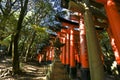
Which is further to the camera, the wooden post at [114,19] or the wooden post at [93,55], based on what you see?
the wooden post at [93,55]

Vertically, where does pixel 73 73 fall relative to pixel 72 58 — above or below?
below

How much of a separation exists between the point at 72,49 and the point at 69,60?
1017 millimetres

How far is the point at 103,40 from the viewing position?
22.0m

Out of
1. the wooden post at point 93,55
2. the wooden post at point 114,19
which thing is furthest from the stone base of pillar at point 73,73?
the wooden post at point 114,19

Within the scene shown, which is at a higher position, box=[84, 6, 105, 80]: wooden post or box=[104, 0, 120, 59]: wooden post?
box=[104, 0, 120, 59]: wooden post

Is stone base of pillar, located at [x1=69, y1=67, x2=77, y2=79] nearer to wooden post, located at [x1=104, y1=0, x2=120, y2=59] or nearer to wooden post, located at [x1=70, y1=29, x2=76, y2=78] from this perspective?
wooden post, located at [x1=70, y1=29, x2=76, y2=78]

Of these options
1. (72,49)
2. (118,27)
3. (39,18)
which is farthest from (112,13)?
(39,18)

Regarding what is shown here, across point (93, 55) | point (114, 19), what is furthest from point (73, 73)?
point (114, 19)

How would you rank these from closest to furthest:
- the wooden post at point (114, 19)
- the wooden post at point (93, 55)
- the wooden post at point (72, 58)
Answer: the wooden post at point (114, 19)
the wooden post at point (93, 55)
the wooden post at point (72, 58)

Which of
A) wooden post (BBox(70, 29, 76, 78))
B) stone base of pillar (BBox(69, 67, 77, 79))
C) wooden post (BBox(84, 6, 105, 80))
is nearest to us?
wooden post (BBox(84, 6, 105, 80))

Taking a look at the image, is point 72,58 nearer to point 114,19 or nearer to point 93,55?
point 93,55

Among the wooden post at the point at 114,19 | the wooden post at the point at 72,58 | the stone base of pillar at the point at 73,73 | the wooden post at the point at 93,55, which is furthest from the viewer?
the wooden post at the point at 72,58

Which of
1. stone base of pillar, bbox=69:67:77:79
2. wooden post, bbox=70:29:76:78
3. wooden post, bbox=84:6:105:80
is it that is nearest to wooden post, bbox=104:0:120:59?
wooden post, bbox=84:6:105:80

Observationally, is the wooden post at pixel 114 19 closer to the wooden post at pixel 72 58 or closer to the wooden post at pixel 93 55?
the wooden post at pixel 93 55
